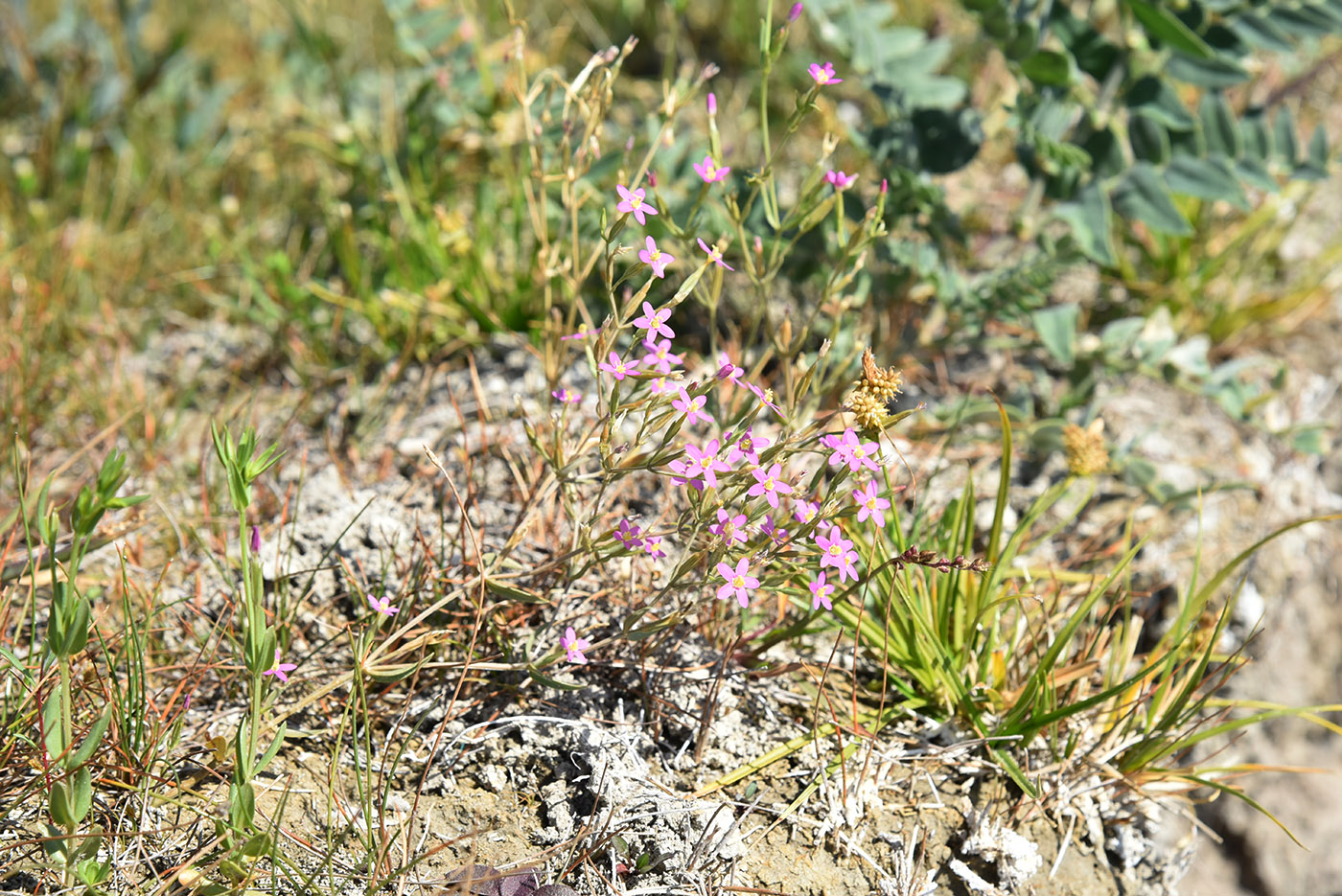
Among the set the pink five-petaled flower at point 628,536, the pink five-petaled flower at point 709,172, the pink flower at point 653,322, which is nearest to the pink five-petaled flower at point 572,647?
the pink five-petaled flower at point 628,536

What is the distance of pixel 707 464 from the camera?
163 cm

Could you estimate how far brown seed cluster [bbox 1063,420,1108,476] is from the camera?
7.28ft

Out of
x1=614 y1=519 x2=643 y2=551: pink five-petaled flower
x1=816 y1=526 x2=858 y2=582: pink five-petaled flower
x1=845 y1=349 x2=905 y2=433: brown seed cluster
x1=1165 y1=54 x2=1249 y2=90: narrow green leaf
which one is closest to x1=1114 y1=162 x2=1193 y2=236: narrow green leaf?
x1=1165 y1=54 x2=1249 y2=90: narrow green leaf

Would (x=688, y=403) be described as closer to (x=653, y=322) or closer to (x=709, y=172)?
(x=653, y=322)

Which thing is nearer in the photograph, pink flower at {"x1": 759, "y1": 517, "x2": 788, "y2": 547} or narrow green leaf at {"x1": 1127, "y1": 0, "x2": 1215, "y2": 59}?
pink flower at {"x1": 759, "y1": 517, "x2": 788, "y2": 547}

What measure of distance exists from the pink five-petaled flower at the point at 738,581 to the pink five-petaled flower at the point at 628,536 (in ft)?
0.58

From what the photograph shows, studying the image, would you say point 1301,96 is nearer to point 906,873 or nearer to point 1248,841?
point 1248,841

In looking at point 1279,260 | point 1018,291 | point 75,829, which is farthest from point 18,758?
point 1279,260

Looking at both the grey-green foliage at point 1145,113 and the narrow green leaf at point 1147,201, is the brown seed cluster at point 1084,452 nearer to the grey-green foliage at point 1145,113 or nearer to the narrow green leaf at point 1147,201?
the grey-green foliage at point 1145,113

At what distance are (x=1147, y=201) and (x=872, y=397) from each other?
1.35 meters

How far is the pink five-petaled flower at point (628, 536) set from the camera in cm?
175

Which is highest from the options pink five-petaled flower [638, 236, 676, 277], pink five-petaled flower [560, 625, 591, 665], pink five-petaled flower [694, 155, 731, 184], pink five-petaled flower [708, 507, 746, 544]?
pink five-petaled flower [694, 155, 731, 184]

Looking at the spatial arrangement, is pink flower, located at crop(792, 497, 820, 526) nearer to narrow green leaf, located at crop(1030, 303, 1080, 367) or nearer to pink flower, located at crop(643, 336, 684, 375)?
pink flower, located at crop(643, 336, 684, 375)

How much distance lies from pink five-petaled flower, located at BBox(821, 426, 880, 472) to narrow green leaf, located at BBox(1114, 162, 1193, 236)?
4.43 feet
